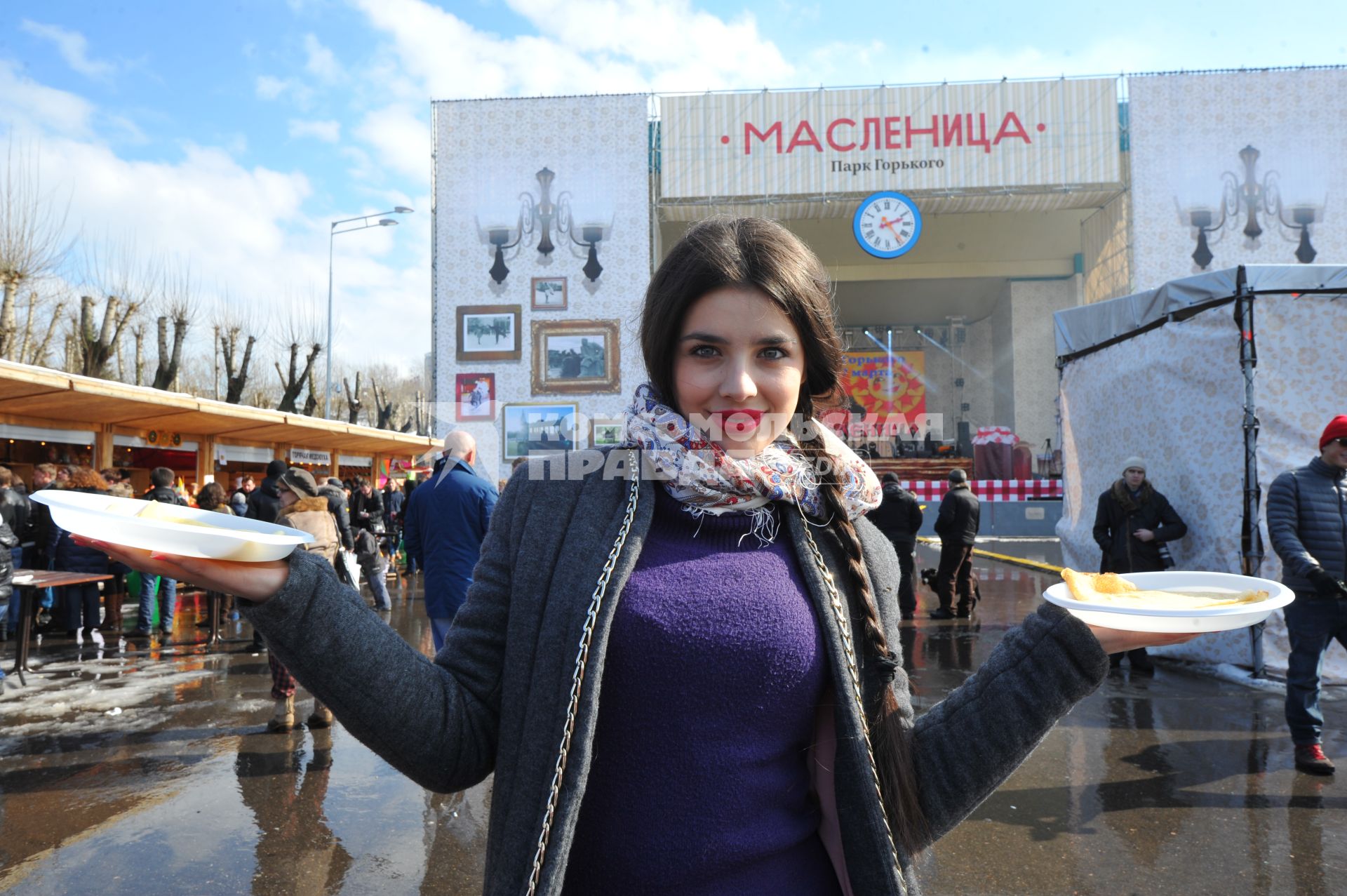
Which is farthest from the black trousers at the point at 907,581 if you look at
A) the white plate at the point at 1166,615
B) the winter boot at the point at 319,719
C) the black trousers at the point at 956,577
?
the white plate at the point at 1166,615

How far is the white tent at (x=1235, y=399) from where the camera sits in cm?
618

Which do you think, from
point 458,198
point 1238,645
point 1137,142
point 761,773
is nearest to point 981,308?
point 1137,142

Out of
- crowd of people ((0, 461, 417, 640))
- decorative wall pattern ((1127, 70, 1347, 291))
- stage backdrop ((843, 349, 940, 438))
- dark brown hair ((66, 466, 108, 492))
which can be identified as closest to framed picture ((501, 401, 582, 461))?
stage backdrop ((843, 349, 940, 438))

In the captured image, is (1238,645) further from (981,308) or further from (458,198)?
(981,308)

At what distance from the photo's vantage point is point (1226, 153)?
74.9 ft

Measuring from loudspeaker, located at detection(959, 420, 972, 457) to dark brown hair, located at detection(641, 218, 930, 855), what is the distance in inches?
1093

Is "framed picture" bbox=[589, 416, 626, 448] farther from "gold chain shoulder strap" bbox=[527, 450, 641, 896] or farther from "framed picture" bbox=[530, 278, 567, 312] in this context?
"gold chain shoulder strap" bbox=[527, 450, 641, 896]

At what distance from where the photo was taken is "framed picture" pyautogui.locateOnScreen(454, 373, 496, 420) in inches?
945

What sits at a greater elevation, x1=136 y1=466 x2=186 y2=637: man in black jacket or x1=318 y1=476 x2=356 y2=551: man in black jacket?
x1=318 y1=476 x2=356 y2=551: man in black jacket

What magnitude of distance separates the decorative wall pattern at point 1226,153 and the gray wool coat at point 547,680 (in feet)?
83.6

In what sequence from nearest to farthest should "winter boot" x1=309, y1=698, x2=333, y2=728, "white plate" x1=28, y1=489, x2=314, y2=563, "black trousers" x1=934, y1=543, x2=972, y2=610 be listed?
"white plate" x1=28, y1=489, x2=314, y2=563 < "winter boot" x1=309, y1=698, x2=333, y2=728 < "black trousers" x1=934, y1=543, x2=972, y2=610

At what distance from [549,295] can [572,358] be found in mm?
2056

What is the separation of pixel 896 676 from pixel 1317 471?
4939mm

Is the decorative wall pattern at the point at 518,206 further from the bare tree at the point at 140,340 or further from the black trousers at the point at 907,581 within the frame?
the black trousers at the point at 907,581
